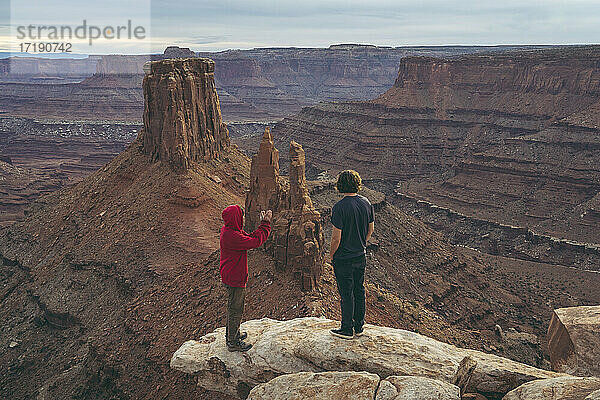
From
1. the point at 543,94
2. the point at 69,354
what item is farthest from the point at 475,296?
the point at 543,94

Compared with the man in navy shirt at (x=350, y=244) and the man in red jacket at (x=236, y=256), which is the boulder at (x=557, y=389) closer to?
the man in navy shirt at (x=350, y=244)

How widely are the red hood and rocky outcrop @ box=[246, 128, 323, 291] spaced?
24.5 ft

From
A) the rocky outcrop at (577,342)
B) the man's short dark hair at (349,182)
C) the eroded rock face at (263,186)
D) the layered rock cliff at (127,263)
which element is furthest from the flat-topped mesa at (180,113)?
the rocky outcrop at (577,342)

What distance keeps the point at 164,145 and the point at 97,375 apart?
20368mm

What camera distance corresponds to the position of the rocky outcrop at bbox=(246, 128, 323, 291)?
70.6ft

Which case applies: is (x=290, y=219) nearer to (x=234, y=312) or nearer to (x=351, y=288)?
(x=234, y=312)

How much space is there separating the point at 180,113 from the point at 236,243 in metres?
28.5

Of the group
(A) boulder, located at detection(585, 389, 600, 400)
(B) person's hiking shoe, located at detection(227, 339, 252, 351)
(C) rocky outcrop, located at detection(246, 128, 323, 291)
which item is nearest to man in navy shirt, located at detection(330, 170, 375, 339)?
(B) person's hiking shoe, located at detection(227, 339, 252, 351)

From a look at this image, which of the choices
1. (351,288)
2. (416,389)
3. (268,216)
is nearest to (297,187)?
(268,216)

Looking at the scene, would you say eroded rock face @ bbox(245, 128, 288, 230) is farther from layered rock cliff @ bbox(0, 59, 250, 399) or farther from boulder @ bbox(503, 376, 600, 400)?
boulder @ bbox(503, 376, 600, 400)

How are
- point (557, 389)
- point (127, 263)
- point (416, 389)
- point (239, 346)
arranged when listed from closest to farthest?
point (557, 389), point (416, 389), point (239, 346), point (127, 263)

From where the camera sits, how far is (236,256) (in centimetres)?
1410

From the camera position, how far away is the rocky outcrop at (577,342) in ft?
44.2

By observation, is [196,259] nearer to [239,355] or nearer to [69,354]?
[69,354]
